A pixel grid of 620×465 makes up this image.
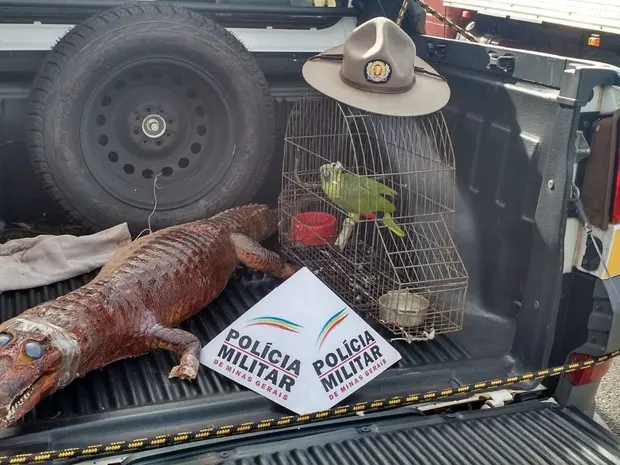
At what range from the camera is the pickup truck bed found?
2.46m

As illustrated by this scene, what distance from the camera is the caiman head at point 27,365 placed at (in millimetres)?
2271

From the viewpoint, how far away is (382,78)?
10.6ft

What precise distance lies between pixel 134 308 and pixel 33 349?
2.01 ft

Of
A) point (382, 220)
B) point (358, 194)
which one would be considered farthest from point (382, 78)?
point (382, 220)

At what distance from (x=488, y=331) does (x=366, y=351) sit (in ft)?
2.11

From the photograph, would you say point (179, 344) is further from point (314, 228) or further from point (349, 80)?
point (349, 80)

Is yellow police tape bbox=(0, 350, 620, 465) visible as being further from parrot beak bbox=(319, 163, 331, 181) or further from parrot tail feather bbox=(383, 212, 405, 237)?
parrot beak bbox=(319, 163, 331, 181)

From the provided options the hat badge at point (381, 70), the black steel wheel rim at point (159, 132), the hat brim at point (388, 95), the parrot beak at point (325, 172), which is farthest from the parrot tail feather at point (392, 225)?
the black steel wheel rim at point (159, 132)

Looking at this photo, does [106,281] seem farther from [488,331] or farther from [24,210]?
[488,331]

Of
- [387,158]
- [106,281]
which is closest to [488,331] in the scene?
[387,158]

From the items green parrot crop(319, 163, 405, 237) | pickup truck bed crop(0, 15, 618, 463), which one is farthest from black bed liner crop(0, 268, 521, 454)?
green parrot crop(319, 163, 405, 237)

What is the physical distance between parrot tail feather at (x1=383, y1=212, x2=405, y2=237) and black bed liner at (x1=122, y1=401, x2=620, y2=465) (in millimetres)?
996

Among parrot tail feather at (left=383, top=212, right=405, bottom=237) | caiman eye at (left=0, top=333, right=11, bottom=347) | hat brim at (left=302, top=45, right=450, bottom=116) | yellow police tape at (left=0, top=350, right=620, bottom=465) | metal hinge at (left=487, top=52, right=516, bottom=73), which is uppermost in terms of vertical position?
metal hinge at (left=487, top=52, right=516, bottom=73)

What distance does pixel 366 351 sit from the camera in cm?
279
